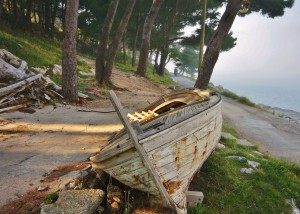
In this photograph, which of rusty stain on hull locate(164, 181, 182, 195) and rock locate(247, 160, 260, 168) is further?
rock locate(247, 160, 260, 168)

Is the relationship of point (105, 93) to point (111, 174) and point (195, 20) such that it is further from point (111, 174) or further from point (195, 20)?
point (195, 20)

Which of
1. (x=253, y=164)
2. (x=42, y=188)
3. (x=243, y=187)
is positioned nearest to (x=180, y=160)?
(x=42, y=188)

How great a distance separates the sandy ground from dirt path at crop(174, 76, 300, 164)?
692 centimetres

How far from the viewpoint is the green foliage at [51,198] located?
4.50 metres

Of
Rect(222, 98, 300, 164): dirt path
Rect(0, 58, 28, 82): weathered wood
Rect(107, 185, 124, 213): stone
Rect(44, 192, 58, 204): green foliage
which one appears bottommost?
Rect(222, 98, 300, 164): dirt path

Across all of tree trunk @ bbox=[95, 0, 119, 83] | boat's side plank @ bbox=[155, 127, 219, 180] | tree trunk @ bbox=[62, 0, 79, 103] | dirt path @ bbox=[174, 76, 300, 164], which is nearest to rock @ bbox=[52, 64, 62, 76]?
tree trunk @ bbox=[95, 0, 119, 83]

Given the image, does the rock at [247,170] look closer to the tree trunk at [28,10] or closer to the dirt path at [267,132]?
the dirt path at [267,132]

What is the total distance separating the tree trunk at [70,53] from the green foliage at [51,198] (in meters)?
6.98

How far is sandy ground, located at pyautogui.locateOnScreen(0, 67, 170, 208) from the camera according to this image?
5164mm

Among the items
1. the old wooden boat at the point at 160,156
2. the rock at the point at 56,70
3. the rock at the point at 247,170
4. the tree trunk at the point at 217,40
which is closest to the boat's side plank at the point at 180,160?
the old wooden boat at the point at 160,156

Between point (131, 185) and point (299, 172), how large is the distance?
6.47m

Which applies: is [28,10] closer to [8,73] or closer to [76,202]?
[8,73]

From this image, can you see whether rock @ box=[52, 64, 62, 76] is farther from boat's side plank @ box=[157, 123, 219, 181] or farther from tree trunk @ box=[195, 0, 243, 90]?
boat's side plank @ box=[157, 123, 219, 181]

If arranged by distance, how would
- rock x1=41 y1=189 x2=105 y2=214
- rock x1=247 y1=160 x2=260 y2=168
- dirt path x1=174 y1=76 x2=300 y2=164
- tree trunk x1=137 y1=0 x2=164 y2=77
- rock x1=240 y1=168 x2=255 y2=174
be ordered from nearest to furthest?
1. rock x1=41 y1=189 x2=105 y2=214
2. rock x1=240 y1=168 x2=255 y2=174
3. rock x1=247 y1=160 x2=260 y2=168
4. dirt path x1=174 y1=76 x2=300 y2=164
5. tree trunk x1=137 y1=0 x2=164 y2=77
